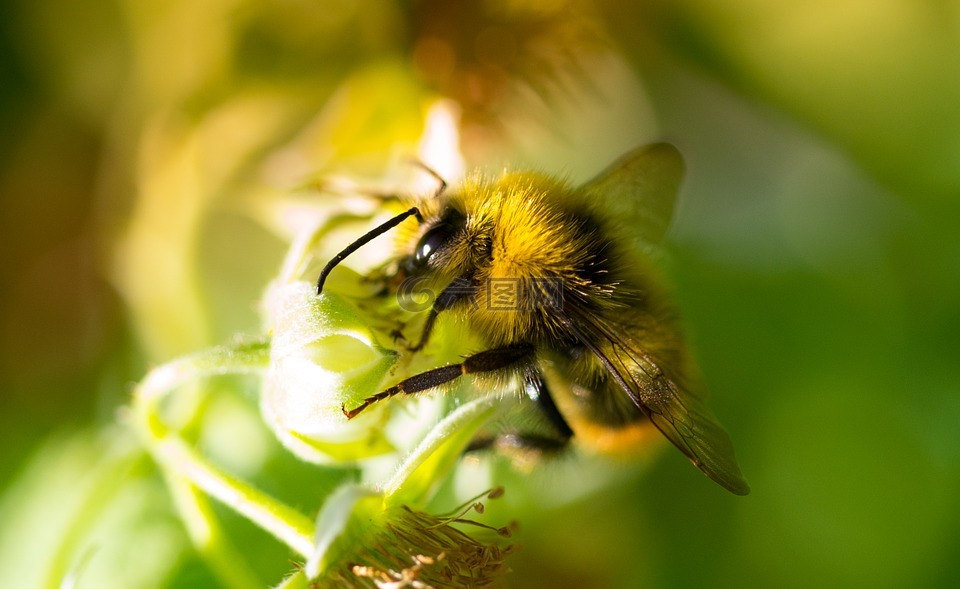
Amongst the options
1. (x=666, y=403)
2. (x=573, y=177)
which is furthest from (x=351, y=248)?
(x=573, y=177)

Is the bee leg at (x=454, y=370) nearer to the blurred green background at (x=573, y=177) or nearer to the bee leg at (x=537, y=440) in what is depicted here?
the bee leg at (x=537, y=440)

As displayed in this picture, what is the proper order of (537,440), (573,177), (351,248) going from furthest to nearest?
(573,177) → (537,440) → (351,248)

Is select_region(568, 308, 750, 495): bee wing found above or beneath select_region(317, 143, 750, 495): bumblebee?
beneath

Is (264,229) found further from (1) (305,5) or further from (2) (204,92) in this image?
(1) (305,5)

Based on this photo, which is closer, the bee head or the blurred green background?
the bee head

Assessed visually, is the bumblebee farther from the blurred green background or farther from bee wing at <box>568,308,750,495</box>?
the blurred green background

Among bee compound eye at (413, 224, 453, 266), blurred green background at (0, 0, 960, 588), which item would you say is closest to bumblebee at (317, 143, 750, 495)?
bee compound eye at (413, 224, 453, 266)

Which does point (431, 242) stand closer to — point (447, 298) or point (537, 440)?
point (447, 298)
